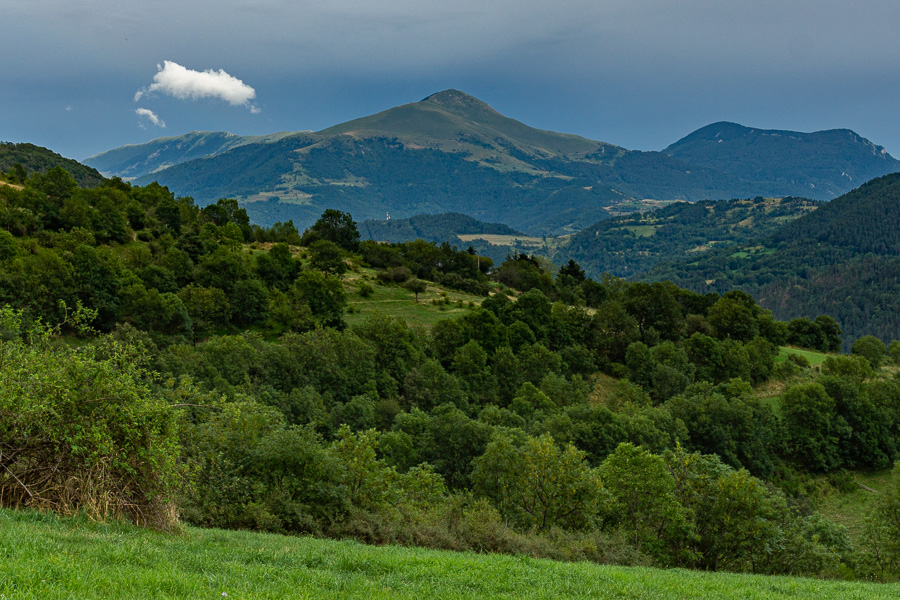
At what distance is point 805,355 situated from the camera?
3812 inches

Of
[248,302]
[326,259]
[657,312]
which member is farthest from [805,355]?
[248,302]

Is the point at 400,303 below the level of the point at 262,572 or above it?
above

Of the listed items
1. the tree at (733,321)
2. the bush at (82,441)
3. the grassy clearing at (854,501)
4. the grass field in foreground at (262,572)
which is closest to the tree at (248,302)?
the grass field in foreground at (262,572)

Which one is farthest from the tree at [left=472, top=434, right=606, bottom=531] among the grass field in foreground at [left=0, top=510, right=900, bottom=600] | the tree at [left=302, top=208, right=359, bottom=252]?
the tree at [left=302, top=208, right=359, bottom=252]

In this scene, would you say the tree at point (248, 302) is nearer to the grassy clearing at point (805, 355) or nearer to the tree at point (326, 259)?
the tree at point (326, 259)

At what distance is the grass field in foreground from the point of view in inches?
315

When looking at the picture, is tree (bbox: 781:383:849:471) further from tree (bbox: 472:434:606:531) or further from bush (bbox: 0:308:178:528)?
bush (bbox: 0:308:178:528)

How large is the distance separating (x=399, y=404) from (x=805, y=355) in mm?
84102

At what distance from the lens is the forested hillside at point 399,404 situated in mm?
13242

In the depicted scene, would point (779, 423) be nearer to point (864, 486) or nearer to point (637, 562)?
point (864, 486)

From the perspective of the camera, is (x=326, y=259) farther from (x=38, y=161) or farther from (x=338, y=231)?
(x=38, y=161)

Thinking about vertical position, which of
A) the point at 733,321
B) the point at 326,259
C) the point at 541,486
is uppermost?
the point at 326,259

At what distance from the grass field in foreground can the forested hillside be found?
77.7 inches

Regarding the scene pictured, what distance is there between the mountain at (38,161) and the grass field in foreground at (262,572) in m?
136
